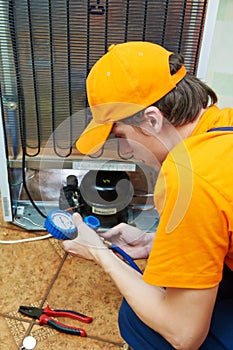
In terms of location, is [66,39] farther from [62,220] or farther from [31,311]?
[31,311]

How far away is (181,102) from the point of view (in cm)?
74

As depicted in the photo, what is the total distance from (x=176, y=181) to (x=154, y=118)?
0.15m

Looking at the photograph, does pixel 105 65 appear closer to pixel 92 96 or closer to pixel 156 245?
pixel 92 96

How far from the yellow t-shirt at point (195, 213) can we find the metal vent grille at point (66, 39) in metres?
0.52

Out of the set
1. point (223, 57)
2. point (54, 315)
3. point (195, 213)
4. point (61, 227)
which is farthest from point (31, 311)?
point (223, 57)

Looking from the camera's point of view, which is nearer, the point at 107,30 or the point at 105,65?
the point at 105,65

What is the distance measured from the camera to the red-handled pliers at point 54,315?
105cm

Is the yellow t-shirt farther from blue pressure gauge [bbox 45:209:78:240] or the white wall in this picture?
the white wall

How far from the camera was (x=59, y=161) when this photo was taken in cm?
136

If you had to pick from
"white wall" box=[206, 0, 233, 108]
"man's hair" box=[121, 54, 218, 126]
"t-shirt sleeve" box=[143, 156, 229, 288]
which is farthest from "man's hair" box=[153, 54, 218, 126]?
"white wall" box=[206, 0, 233, 108]

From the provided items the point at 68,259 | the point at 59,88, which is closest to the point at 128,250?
the point at 68,259

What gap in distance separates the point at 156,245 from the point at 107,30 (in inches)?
27.0

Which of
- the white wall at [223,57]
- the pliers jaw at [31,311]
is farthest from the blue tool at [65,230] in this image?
the white wall at [223,57]

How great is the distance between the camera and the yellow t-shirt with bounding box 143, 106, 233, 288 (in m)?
0.64
